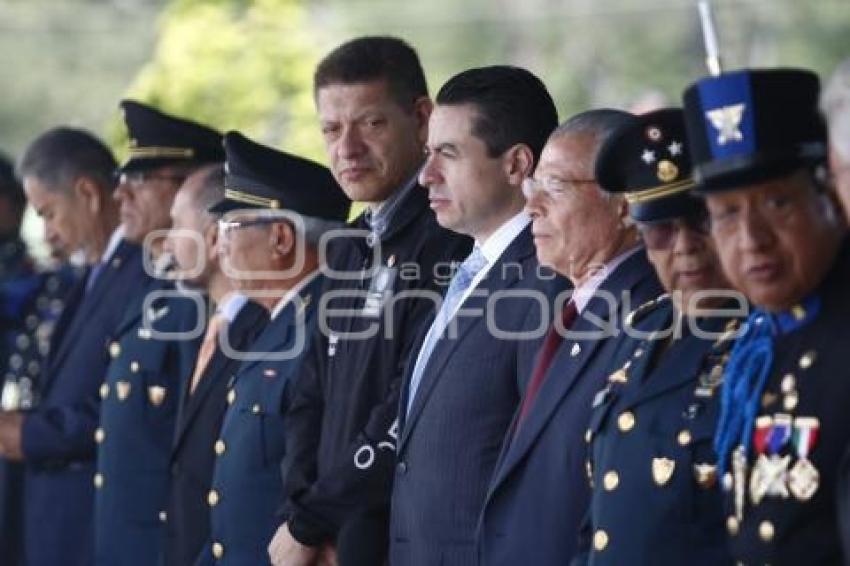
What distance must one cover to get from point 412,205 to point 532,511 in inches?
62.1

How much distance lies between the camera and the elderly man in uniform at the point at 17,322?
1056 centimetres

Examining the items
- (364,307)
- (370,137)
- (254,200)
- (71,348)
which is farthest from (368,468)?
(71,348)

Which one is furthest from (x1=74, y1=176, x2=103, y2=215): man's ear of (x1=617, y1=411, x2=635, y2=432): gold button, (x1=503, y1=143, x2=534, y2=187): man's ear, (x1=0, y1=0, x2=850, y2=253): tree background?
(x1=0, y1=0, x2=850, y2=253): tree background

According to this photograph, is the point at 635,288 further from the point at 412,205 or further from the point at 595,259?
the point at 412,205

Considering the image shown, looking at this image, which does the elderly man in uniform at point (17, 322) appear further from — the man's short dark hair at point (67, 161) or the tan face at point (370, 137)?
the tan face at point (370, 137)

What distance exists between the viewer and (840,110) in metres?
4.52

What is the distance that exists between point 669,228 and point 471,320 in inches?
47.6

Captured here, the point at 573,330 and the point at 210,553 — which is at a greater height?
the point at 573,330

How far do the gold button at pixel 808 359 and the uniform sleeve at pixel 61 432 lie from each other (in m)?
4.94

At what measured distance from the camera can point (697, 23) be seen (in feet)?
107

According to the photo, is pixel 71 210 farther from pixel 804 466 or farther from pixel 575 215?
pixel 804 466

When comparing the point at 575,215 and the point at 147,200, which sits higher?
the point at 147,200

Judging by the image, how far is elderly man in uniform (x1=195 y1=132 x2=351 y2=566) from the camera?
7.46 metres

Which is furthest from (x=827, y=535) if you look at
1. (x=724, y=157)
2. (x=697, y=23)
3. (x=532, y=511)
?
(x=697, y=23)
